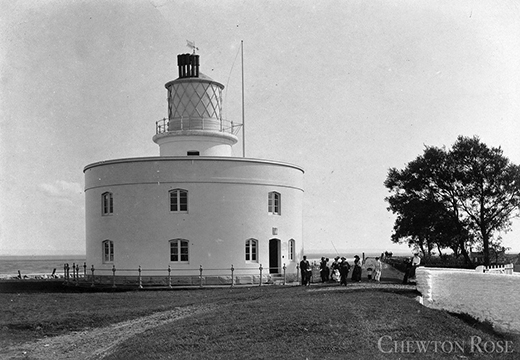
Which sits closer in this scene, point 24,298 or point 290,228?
point 24,298

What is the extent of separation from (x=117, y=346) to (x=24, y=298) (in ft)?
34.8

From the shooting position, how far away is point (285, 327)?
14.4 meters

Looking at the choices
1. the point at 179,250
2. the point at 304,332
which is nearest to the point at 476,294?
the point at 304,332

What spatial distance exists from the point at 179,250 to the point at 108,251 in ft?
13.0

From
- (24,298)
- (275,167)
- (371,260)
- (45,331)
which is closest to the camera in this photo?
(45,331)

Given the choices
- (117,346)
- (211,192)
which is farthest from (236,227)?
(117,346)

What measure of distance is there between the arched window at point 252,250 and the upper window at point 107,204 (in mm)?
6828

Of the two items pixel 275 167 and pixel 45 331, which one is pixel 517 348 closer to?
pixel 45 331

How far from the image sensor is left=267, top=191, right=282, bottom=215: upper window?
104 feet

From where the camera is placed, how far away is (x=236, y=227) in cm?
3009

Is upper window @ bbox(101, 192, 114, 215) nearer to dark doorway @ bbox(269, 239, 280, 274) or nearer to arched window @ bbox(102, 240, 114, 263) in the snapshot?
arched window @ bbox(102, 240, 114, 263)

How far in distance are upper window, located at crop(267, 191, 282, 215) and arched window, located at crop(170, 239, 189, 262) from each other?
179 inches

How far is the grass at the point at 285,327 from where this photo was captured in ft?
43.2

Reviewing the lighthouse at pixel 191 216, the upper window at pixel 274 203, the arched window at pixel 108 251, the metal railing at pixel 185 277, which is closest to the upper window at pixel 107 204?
the lighthouse at pixel 191 216
